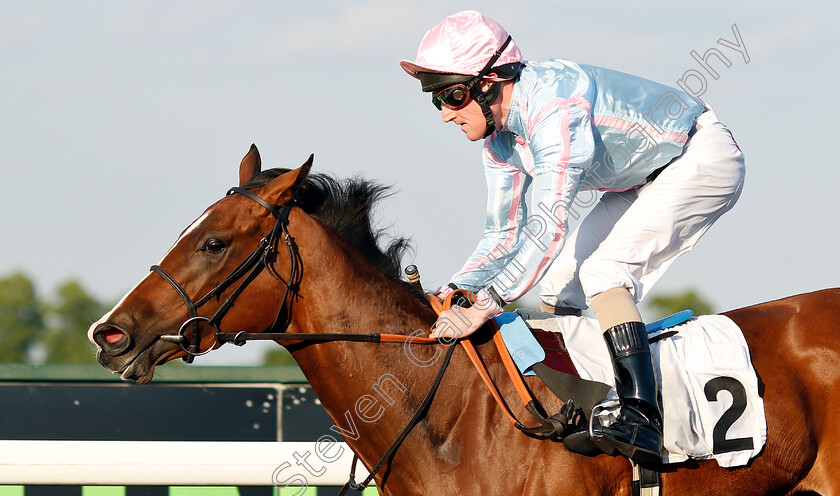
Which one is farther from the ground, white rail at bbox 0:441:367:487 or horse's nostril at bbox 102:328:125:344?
horse's nostril at bbox 102:328:125:344

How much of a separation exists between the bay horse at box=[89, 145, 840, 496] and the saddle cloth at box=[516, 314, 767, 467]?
0.08 metres

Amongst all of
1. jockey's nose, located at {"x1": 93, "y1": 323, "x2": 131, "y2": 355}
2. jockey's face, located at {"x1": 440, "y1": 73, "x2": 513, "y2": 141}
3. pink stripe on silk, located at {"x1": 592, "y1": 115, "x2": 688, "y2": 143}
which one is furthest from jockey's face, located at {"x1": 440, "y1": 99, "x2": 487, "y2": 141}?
jockey's nose, located at {"x1": 93, "y1": 323, "x2": 131, "y2": 355}

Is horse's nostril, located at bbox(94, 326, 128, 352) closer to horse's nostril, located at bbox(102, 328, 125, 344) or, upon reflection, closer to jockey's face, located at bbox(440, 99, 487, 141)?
horse's nostril, located at bbox(102, 328, 125, 344)

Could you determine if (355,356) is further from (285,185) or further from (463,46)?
(463,46)

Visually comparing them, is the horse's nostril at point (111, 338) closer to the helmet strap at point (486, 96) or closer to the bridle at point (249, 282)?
the bridle at point (249, 282)

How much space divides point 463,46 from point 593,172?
0.67 meters

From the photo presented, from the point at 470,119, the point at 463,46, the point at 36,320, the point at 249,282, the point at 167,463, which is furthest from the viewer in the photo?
the point at 36,320

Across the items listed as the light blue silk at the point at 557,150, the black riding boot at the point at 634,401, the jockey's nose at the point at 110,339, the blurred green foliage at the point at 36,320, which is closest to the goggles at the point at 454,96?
the light blue silk at the point at 557,150

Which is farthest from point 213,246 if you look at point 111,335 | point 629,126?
point 629,126

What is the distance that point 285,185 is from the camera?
10.3 ft

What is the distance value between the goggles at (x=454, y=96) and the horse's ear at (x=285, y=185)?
20.7 inches

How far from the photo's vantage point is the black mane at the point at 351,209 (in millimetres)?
3328

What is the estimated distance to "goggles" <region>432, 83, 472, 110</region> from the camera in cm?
326

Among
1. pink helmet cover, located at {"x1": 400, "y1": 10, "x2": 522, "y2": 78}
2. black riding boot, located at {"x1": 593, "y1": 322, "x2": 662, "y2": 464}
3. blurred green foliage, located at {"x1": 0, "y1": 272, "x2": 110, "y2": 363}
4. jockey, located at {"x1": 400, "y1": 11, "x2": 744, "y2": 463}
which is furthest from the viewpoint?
blurred green foliage, located at {"x1": 0, "y1": 272, "x2": 110, "y2": 363}
